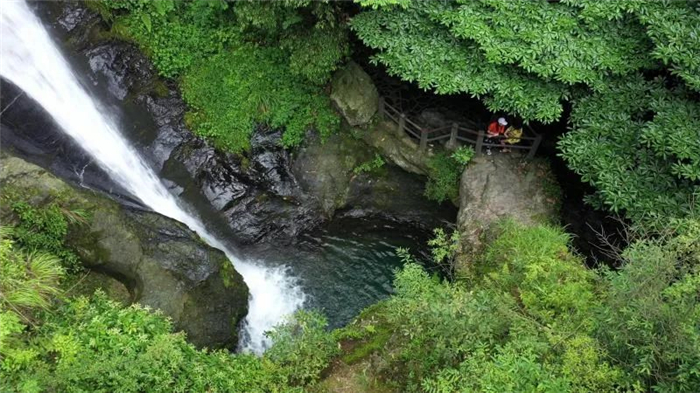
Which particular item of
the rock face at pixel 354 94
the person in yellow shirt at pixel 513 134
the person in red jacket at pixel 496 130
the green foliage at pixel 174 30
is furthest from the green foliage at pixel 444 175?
the green foliage at pixel 174 30

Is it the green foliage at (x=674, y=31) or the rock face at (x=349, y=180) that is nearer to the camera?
the green foliage at (x=674, y=31)

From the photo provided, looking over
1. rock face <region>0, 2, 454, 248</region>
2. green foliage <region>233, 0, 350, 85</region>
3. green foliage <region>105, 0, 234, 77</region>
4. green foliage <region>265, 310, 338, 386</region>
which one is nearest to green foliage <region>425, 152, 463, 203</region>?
rock face <region>0, 2, 454, 248</region>

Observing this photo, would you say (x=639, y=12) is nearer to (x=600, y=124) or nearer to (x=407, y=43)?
(x=600, y=124)

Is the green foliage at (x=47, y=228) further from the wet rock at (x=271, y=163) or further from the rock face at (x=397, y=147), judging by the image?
the rock face at (x=397, y=147)

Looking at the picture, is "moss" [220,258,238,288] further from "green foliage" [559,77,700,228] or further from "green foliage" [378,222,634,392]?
"green foliage" [559,77,700,228]

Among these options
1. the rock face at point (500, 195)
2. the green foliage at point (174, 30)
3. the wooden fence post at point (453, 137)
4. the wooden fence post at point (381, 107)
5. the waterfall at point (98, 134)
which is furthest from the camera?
the green foliage at point (174, 30)

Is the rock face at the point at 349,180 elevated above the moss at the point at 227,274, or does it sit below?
above

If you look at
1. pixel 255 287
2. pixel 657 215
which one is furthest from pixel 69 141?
pixel 657 215

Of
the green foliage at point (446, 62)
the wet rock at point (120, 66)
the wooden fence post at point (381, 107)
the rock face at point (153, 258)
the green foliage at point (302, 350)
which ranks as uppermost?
the green foliage at point (446, 62)
